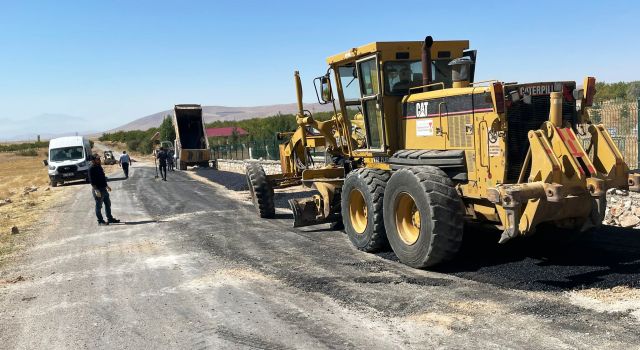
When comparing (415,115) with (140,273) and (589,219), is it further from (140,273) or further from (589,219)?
(140,273)

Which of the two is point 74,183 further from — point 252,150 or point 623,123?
point 623,123

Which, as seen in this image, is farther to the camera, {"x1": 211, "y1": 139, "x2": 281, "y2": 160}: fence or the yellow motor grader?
{"x1": 211, "y1": 139, "x2": 281, "y2": 160}: fence

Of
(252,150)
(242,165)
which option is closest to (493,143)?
(242,165)

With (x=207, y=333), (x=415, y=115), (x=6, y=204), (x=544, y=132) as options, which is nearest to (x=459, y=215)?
(x=544, y=132)

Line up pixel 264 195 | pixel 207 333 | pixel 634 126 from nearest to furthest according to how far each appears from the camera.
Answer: pixel 207 333 → pixel 634 126 → pixel 264 195

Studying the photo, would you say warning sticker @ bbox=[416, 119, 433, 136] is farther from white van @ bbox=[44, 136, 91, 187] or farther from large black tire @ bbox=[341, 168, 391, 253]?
white van @ bbox=[44, 136, 91, 187]

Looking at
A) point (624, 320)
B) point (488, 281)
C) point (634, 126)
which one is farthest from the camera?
point (634, 126)

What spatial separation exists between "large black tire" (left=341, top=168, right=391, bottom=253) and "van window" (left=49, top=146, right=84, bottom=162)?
22.0m

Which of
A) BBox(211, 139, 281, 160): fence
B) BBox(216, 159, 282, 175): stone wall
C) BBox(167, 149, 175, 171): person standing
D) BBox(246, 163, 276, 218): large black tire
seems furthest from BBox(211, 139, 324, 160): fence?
BBox(246, 163, 276, 218): large black tire

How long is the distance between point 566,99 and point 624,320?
289 centimetres

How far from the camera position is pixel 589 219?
6.45 metres

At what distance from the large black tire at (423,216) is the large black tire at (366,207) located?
0.38 m

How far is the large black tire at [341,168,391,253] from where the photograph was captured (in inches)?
304

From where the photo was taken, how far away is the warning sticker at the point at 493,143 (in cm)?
634
